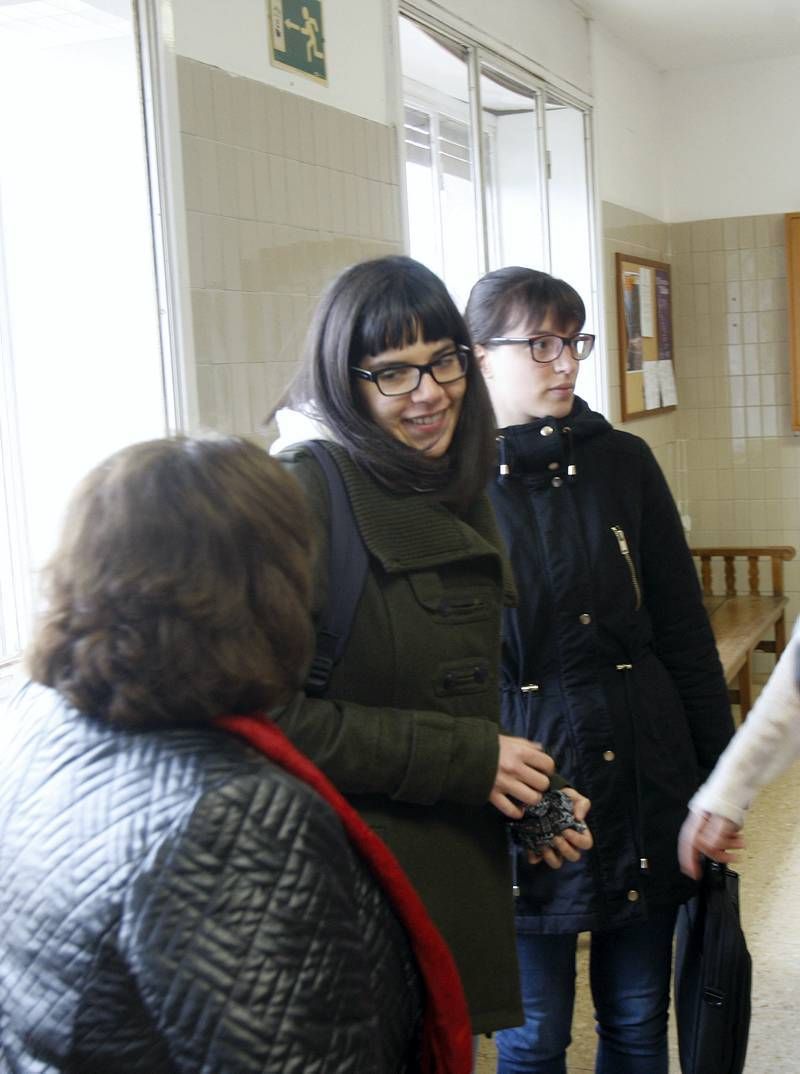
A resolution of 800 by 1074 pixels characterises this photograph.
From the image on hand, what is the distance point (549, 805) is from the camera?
62.4 inches

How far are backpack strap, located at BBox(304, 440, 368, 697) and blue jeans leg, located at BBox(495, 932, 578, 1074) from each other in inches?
29.0

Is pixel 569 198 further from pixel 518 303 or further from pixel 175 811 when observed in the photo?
pixel 175 811

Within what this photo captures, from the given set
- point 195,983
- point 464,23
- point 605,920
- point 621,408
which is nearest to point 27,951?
point 195,983

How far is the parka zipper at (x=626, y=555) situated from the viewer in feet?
6.39

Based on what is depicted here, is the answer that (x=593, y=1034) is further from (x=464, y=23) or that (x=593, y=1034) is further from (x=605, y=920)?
(x=464, y=23)

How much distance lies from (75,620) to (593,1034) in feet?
7.88

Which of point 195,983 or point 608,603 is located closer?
point 195,983

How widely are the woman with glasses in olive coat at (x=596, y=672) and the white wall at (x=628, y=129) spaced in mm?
3532

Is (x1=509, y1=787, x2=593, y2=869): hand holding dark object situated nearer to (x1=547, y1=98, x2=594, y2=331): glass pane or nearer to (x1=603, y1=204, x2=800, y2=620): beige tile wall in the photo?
(x1=547, y1=98, x2=594, y2=331): glass pane

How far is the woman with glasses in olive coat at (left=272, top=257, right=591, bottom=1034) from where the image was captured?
1.39m

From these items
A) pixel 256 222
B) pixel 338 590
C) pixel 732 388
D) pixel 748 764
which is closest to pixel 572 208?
pixel 732 388

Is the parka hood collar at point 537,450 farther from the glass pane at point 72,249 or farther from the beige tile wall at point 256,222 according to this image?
the glass pane at point 72,249

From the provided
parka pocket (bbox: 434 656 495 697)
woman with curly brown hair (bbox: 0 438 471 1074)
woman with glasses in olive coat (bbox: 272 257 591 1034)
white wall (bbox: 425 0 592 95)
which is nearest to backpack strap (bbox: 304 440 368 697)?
woman with glasses in olive coat (bbox: 272 257 591 1034)

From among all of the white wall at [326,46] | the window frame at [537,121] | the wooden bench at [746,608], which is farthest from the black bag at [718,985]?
the wooden bench at [746,608]
